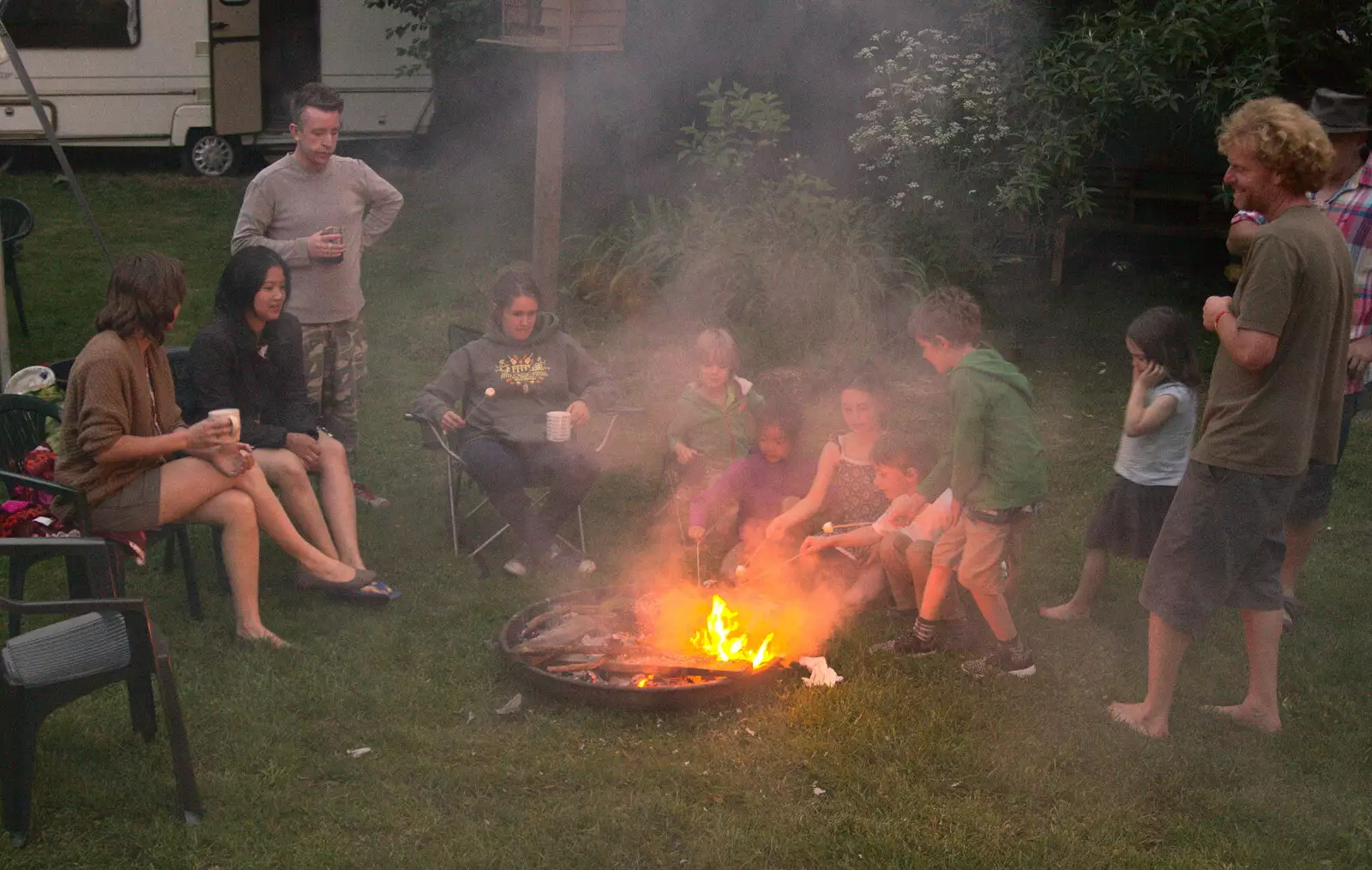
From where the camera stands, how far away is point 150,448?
4.08 meters

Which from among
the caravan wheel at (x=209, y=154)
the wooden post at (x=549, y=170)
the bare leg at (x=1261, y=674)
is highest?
the wooden post at (x=549, y=170)

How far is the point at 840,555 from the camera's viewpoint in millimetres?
4949

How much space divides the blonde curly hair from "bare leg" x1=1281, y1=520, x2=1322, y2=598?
1.78 m

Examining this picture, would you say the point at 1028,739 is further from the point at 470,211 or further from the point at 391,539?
the point at 470,211

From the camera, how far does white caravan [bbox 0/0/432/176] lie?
469 inches

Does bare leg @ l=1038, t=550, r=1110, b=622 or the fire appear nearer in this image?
the fire

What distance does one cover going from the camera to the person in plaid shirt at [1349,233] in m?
4.54

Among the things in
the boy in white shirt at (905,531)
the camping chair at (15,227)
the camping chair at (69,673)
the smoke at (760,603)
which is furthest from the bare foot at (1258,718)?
the camping chair at (15,227)

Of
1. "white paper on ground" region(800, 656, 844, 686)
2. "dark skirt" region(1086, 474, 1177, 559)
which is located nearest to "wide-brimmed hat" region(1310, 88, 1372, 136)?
"dark skirt" region(1086, 474, 1177, 559)

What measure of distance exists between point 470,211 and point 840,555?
7.60 meters

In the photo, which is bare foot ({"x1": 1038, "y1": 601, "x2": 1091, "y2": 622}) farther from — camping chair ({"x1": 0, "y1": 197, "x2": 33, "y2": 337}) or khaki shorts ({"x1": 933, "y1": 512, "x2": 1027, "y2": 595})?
camping chair ({"x1": 0, "y1": 197, "x2": 33, "y2": 337})

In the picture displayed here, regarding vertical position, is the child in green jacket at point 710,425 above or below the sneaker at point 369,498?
above

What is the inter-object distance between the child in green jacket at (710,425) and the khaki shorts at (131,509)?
2206 mm

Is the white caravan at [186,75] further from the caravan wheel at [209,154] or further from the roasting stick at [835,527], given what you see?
the roasting stick at [835,527]
